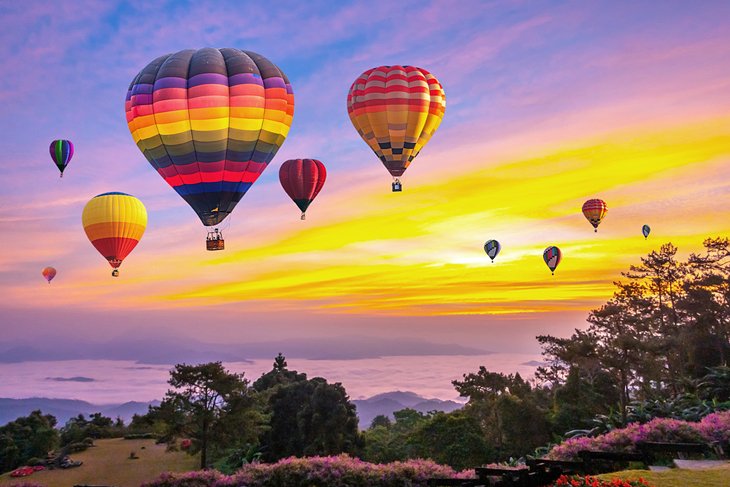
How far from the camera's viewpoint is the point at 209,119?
33.1 meters

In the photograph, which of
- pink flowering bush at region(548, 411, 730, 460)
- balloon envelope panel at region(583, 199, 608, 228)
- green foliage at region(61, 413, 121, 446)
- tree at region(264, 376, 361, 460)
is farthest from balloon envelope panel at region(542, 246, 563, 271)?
green foliage at region(61, 413, 121, 446)

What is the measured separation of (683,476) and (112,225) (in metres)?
39.9

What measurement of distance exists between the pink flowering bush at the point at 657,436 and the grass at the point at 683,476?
2097 millimetres

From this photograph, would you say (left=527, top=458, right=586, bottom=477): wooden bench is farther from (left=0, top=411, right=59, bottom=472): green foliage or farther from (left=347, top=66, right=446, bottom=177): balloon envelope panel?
(left=0, top=411, right=59, bottom=472): green foliage

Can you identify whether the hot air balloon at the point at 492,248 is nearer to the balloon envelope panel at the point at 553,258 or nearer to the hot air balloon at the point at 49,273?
the balloon envelope panel at the point at 553,258

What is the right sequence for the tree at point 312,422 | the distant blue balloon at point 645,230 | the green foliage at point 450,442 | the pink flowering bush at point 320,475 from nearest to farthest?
the pink flowering bush at point 320,475, the green foliage at point 450,442, the tree at point 312,422, the distant blue balloon at point 645,230

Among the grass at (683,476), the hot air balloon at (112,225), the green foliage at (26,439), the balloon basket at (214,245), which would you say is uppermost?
the hot air balloon at (112,225)

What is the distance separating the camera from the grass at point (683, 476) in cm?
1723

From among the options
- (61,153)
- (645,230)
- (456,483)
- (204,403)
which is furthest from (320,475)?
(645,230)

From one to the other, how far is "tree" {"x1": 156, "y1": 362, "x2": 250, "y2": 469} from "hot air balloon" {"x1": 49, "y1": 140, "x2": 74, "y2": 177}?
→ 28189mm

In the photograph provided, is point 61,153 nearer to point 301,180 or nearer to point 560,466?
point 301,180

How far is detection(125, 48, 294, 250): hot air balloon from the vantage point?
3312cm

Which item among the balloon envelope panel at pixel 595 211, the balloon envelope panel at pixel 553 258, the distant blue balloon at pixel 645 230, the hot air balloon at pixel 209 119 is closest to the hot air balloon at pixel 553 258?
the balloon envelope panel at pixel 553 258

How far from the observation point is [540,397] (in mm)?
44406
